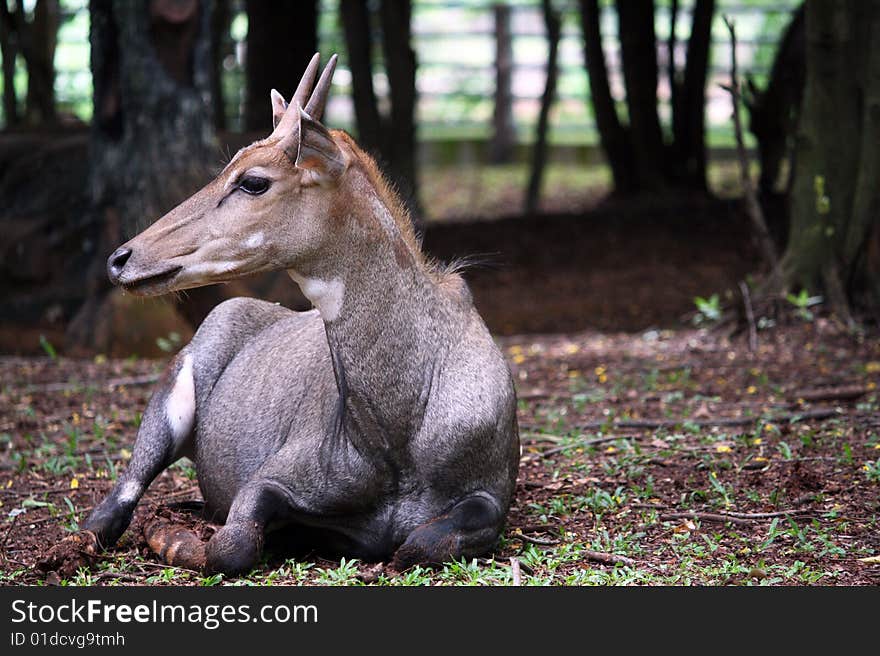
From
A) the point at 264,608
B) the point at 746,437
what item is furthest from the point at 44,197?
the point at 264,608

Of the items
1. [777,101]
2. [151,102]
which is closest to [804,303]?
[777,101]

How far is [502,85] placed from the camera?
806 inches

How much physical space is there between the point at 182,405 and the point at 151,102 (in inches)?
164

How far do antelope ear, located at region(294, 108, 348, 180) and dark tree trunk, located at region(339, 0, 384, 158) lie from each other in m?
8.65

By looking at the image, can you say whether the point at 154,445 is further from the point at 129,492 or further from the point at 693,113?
the point at 693,113

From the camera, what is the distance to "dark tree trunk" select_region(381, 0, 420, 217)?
12.8 m

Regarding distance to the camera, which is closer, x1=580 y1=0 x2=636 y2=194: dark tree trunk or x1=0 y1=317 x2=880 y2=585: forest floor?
x1=0 y1=317 x2=880 y2=585: forest floor

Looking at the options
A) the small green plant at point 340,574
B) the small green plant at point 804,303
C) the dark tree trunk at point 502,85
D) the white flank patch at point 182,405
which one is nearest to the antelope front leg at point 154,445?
the white flank patch at point 182,405

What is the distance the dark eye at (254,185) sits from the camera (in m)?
4.10

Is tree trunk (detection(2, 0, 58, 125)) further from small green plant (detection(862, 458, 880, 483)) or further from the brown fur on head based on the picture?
small green plant (detection(862, 458, 880, 483))

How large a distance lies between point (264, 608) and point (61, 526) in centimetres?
152

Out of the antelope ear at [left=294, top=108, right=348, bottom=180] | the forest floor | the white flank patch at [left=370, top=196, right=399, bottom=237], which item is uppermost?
the antelope ear at [left=294, top=108, right=348, bottom=180]

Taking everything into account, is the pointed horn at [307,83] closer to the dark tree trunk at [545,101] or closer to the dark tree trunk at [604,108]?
the dark tree trunk at [604,108]

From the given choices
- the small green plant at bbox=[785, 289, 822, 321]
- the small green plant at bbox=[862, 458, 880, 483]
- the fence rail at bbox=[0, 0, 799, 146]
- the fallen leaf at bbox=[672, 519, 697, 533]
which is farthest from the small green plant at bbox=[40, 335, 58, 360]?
the fence rail at bbox=[0, 0, 799, 146]
